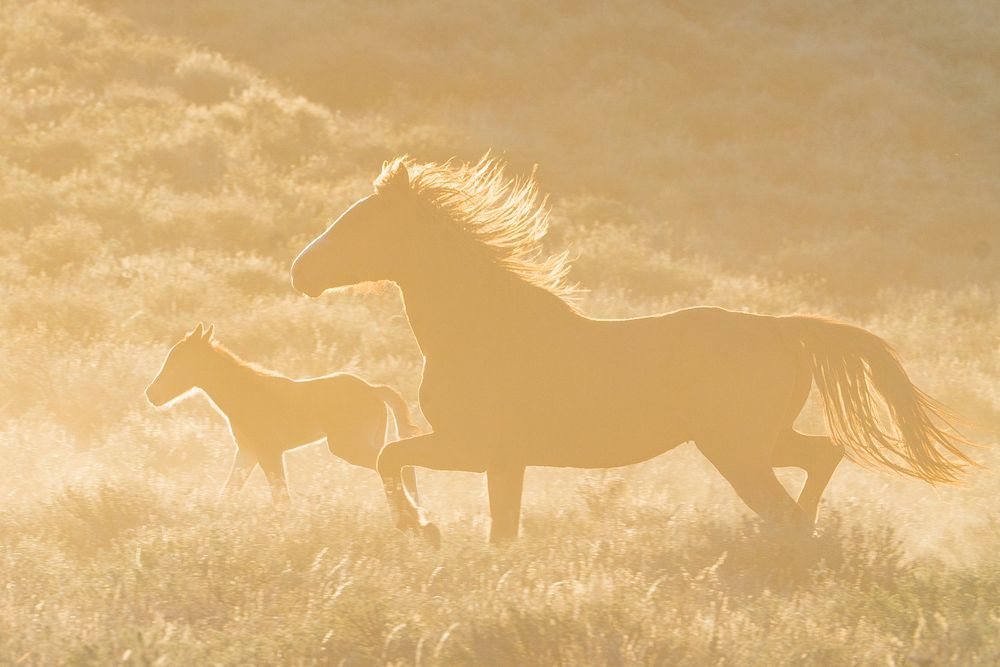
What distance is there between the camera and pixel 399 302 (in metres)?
14.9

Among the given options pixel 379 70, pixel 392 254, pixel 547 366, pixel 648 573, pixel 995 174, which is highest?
pixel 379 70

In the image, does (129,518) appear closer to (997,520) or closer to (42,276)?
(997,520)

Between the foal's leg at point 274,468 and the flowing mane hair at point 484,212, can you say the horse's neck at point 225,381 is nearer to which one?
the foal's leg at point 274,468

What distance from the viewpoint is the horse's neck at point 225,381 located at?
877 centimetres

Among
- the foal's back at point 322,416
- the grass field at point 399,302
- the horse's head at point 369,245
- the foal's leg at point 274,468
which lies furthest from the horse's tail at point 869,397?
the foal's leg at point 274,468

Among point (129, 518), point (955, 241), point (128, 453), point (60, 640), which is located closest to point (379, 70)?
point (955, 241)

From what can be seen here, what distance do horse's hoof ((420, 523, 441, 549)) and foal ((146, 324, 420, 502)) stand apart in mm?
1839

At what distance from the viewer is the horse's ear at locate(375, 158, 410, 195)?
667 cm

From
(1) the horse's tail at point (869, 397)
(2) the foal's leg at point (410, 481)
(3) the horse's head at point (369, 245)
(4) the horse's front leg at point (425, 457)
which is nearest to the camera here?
(4) the horse's front leg at point (425, 457)

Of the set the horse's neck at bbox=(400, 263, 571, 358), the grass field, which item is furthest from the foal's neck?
the horse's neck at bbox=(400, 263, 571, 358)

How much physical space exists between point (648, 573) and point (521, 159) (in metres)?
15.7

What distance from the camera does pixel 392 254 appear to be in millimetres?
6711

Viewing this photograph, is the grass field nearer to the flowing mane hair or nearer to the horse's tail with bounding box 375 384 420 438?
the horse's tail with bounding box 375 384 420 438

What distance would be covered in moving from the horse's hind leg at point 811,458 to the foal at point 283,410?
2.51 meters
